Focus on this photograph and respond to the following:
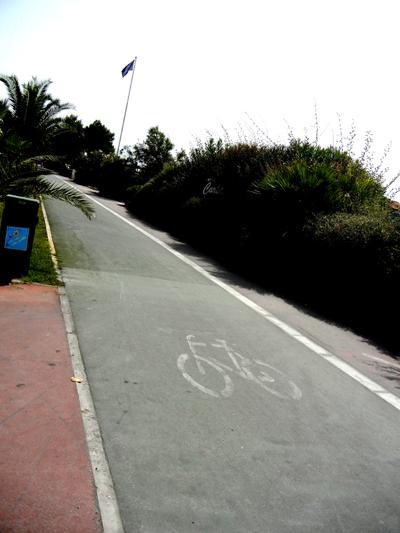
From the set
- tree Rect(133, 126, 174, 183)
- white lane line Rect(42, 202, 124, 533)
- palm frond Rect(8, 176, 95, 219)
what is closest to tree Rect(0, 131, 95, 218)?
palm frond Rect(8, 176, 95, 219)

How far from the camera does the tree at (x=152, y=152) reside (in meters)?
36.2

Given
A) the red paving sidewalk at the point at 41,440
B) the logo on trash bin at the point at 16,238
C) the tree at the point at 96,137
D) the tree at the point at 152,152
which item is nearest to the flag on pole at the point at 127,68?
the tree at the point at 152,152

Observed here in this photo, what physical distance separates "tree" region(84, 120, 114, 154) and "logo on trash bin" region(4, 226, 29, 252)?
227ft

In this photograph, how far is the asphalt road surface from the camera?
9.47 feet

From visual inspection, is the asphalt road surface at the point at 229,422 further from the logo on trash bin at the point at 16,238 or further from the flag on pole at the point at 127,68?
the flag on pole at the point at 127,68

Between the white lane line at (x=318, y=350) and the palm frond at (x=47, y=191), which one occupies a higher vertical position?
the palm frond at (x=47, y=191)

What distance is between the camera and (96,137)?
72.8 meters

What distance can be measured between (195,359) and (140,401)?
1.32m

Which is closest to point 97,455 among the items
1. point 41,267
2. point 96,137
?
point 41,267

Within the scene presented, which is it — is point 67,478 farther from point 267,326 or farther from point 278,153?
point 278,153

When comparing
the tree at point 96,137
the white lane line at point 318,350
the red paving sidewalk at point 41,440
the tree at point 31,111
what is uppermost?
the tree at point 96,137

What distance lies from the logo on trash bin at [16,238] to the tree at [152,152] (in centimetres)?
2963

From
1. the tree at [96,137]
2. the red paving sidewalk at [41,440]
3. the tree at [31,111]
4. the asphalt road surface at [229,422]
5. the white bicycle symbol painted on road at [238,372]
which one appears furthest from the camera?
the tree at [96,137]

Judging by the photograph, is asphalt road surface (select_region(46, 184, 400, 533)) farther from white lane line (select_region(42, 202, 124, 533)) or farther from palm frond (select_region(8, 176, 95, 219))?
palm frond (select_region(8, 176, 95, 219))
